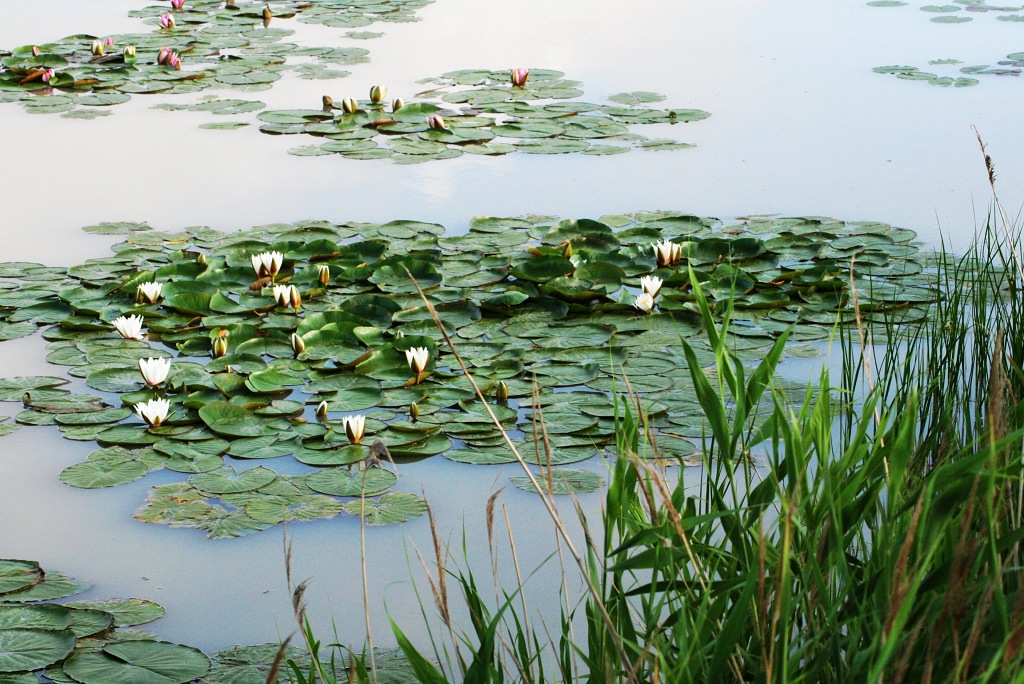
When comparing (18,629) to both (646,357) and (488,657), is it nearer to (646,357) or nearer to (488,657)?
(488,657)

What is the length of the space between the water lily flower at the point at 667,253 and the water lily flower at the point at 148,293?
1503mm

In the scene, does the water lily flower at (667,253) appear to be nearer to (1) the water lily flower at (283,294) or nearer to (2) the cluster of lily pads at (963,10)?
(1) the water lily flower at (283,294)

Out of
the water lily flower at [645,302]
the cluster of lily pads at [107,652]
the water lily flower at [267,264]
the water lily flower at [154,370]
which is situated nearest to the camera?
the cluster of lily pads at [107,652]

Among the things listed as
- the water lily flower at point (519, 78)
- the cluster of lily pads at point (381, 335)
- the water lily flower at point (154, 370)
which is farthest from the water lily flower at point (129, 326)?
the water lily flower at point (519, 78)

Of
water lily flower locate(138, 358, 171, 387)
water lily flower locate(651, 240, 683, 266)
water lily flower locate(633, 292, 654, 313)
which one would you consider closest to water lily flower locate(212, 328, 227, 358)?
water lily flower locate(138, 358, 171, 387)

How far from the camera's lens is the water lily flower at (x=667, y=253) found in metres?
3.40

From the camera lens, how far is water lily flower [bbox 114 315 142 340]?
302cm

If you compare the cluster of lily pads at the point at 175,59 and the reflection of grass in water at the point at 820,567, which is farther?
the cluster of lily pads at the point at 175,59

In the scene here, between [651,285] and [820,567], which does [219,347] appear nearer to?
[651,285]

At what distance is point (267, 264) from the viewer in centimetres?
339

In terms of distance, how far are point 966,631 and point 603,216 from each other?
9.19 feet

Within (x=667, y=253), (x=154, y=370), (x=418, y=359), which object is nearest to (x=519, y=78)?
(x=667, y=253)

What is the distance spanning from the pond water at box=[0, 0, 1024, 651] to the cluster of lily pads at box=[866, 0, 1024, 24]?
94 millimetres

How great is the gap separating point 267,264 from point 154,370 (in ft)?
2.43
